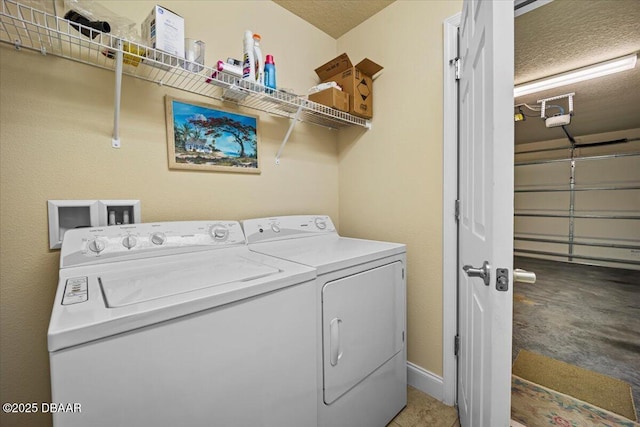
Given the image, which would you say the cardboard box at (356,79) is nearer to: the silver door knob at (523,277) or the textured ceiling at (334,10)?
the textured ceiling at (334,10)

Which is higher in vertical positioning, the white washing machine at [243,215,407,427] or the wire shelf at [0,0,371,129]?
the wire shelf at [0,0,371,129]

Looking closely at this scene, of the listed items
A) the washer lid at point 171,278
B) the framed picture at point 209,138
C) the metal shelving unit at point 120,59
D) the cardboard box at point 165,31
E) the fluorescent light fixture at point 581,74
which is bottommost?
the washer lid at point 171,278

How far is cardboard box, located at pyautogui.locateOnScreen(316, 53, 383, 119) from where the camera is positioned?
185 centimetres

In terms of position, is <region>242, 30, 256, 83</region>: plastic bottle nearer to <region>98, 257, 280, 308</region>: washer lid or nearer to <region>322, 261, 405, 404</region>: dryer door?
<region>98, 257, 280, 308</region>: washer lid

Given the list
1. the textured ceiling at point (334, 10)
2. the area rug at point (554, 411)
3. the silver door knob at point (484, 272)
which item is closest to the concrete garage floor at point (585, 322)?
the area rug at point (554, 411)

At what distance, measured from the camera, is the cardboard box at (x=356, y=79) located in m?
1.85

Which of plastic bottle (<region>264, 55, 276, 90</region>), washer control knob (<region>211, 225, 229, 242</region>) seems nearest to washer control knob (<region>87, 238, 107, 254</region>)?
washer control knob (<region>211, 225, 229, 242</region>)

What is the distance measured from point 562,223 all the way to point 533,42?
4961 millimetres

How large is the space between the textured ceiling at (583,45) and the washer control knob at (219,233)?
261cm

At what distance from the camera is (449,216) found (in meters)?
1.62

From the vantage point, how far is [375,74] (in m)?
1.99

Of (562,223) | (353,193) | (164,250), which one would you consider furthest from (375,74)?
(562,223)

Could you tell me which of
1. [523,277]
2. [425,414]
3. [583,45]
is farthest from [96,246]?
[583,45]

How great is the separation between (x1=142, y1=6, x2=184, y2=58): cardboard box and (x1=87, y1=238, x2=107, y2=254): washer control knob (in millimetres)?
845
